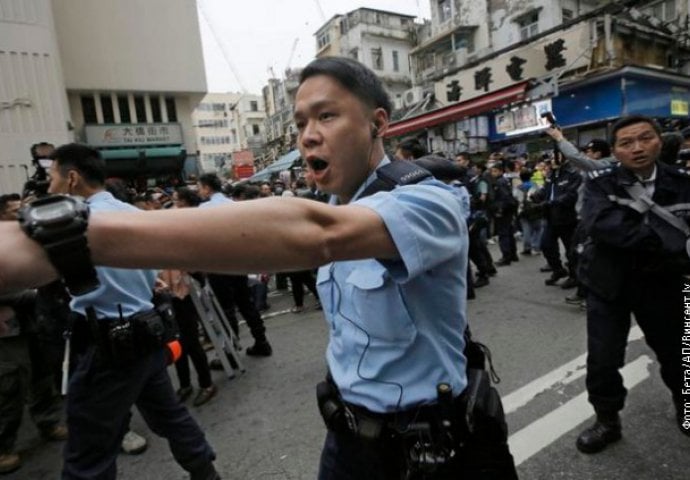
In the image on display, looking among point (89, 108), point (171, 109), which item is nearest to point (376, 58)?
point (171, 109)

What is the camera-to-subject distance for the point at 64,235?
59cm

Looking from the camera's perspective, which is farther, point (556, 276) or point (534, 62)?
point (534, 62)

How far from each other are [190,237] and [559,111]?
53.8 ft

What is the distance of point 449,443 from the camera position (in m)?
1.23

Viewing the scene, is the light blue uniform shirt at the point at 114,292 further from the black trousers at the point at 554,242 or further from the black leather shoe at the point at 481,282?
the black trousers at the point at 554,242

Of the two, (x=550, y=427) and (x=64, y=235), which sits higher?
(x=64, y=235)

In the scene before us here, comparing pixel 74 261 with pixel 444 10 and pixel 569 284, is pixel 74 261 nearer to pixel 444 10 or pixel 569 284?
pixel 569 284

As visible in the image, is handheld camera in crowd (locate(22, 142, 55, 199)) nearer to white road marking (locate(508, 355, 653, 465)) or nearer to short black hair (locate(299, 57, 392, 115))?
short black hair (locate(299, 57, 392, 115))

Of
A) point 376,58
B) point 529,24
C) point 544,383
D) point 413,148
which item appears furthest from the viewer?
point 376,58

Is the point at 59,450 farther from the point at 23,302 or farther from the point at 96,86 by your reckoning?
the point at 96,86

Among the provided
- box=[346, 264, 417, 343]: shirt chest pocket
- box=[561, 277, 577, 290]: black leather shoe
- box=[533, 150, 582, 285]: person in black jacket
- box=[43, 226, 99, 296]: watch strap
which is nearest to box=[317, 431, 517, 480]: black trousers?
box=[346, 264, 417, 343]: shirt chest pocket

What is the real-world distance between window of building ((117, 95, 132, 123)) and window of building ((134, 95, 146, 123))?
1.21 feet

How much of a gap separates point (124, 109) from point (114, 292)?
2053 cm

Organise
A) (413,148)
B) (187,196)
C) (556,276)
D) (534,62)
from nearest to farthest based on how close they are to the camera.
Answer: (187,196) < (413,148) < (556,276) < (534,62)
